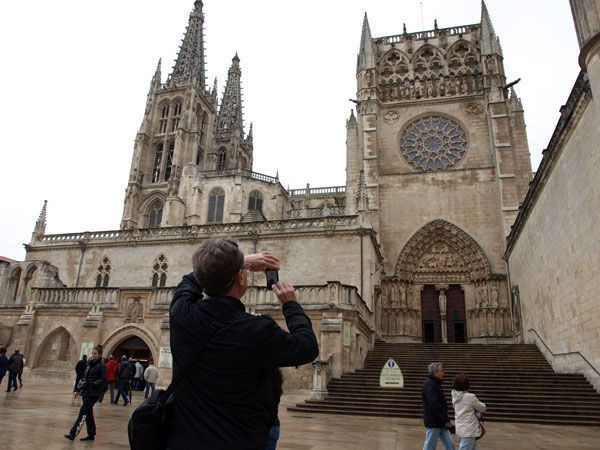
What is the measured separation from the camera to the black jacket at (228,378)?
192 cm

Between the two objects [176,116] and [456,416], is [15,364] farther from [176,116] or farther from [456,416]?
[176,116]

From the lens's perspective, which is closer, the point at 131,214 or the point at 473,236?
the point at 473,236

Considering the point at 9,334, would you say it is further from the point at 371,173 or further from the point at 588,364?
the point at 588,364

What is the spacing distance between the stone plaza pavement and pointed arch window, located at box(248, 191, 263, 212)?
89.5 ft

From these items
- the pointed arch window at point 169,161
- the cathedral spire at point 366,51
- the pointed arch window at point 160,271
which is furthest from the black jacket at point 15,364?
the pointed arch window at point 169,161

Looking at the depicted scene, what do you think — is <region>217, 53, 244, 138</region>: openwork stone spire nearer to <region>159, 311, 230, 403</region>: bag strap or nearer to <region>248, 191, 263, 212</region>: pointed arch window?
<region>248, 191, 263, 212</region>: pointed arch window

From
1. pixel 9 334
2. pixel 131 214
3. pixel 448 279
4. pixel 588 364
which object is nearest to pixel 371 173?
pixel 448 279

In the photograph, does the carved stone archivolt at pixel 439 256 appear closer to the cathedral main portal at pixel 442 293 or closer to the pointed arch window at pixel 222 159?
the cathedral main portal at pixel 442 293

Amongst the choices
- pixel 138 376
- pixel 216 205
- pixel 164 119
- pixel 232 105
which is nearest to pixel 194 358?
pixel 138 376

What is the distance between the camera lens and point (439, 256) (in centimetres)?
2756

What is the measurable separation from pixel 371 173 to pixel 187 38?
41.9m

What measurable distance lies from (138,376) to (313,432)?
1080 cm

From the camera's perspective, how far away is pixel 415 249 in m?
27.6

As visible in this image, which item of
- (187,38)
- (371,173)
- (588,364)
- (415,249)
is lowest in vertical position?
(588,364)
